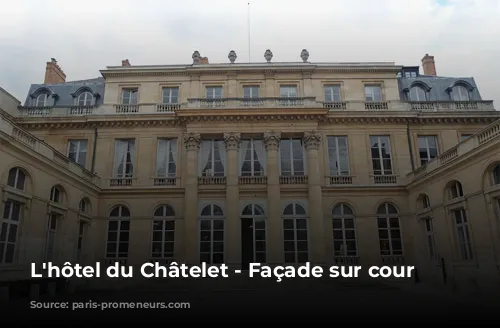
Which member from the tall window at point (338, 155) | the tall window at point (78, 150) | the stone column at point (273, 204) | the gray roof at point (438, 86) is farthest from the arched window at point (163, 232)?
the gray roof at point (438, 86)

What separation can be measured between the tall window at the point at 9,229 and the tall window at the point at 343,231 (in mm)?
14965

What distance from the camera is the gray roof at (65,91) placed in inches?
949

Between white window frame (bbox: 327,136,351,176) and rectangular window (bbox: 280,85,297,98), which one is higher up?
rectangular window (bbox: 280,85,297,98)

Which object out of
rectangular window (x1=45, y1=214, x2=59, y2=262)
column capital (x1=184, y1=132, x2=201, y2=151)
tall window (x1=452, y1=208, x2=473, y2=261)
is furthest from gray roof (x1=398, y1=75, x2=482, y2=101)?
rectangular window (x1=45, y1=214, x2=59, y2=262)

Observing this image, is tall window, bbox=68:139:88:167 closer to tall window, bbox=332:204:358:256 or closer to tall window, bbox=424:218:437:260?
tall window, bbox=332:204:358:256

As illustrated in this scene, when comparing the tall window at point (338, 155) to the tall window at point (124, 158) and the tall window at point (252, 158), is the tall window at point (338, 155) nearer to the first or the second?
the tall window at point (252, 158)

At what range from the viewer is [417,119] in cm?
2228

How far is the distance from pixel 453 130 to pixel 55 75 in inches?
1063

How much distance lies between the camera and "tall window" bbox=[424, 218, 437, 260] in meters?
18.5

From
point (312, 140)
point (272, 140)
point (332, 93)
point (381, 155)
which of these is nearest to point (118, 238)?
point (272, 140)

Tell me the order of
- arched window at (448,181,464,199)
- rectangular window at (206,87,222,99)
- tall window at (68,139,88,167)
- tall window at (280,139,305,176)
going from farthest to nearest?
rectangular window at (206,87,222,99) < tall window at (68,139,88,167) < tall window at (280,139,305,176) < arched window at (448,181,464,199)

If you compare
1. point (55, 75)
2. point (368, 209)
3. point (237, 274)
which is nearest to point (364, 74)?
point (368, 209)

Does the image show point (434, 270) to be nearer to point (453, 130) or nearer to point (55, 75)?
point (453, 130)

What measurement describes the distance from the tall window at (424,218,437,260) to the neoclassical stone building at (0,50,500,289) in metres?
0.05
